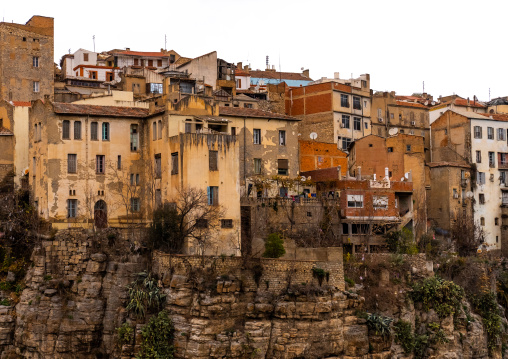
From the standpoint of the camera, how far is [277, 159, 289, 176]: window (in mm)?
57188

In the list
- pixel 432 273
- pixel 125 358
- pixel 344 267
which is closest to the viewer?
pixel 125 358

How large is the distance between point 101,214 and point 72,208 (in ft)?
5.76

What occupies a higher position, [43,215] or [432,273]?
[43,215]

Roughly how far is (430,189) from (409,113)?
1371cm

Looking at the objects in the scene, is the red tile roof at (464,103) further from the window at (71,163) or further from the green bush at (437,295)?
the window at (71,163)

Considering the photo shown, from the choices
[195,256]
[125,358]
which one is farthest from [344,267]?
[125,358]

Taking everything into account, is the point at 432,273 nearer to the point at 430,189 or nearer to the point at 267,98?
the point at 430,189

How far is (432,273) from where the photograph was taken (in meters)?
53.7

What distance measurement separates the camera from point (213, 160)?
1934 inches

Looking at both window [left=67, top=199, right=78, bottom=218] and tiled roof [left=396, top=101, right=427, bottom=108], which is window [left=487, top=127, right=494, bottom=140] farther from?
window [left=67, top=199, right=78, bottom=218]

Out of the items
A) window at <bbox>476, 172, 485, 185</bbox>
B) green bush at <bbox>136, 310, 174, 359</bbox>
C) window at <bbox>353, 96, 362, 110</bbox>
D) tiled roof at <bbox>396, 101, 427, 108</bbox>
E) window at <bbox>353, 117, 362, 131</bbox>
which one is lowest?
green bush at <bbox>136, 310, 174, 359</bbox>

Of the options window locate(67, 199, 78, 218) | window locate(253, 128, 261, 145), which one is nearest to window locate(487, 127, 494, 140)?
window locate(253, 128, 261, 145)

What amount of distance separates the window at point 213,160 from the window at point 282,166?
29.0 ft

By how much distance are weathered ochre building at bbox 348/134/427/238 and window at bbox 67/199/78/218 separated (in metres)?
21.9
